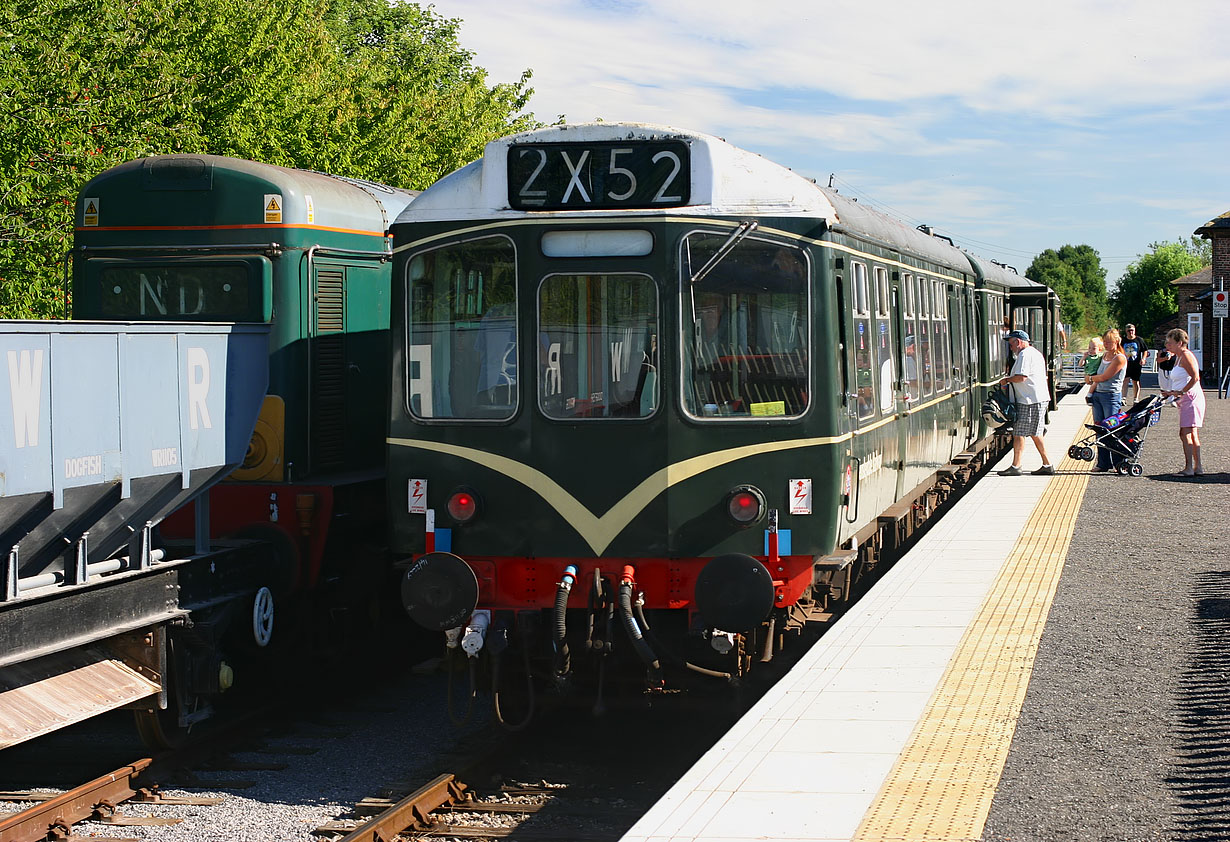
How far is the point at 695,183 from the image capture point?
751 centimetres

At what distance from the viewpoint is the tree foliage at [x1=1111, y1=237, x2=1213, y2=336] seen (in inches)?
3595

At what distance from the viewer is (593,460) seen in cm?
756

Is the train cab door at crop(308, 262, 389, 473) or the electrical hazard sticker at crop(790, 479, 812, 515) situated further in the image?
the train cab door at crop(308, 262, 389, 473)

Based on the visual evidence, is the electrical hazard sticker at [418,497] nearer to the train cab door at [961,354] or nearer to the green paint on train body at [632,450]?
the green paint on train body at [632,450]

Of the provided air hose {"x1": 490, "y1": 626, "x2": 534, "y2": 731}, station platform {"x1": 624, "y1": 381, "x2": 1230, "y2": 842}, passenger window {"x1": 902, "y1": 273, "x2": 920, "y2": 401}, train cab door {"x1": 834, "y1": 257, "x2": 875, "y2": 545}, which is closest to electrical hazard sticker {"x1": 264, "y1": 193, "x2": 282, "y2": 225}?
air hose {"x1": 490, "y1": 626, "x2": 534, "y2": 731}

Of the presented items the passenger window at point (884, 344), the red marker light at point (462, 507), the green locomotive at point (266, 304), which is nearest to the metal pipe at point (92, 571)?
the green locomotive at point (266, 304)

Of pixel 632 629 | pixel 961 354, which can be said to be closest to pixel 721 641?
pixel 632 629

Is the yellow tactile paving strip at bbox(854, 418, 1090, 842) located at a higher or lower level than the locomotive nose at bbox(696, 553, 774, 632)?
lower

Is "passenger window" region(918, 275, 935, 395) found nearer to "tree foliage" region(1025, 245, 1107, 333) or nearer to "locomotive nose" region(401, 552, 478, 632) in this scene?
"locomotive nose" region(401, 552, 478, 632)

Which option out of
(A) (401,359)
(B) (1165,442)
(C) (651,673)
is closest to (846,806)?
(C) (651,673)

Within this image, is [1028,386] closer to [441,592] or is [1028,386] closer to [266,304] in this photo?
[266,304]

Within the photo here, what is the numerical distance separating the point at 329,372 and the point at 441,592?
10.3 feet

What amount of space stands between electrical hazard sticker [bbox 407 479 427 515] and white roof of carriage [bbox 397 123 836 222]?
58.7 inches

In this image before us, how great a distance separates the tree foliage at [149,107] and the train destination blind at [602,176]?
8834 mm
